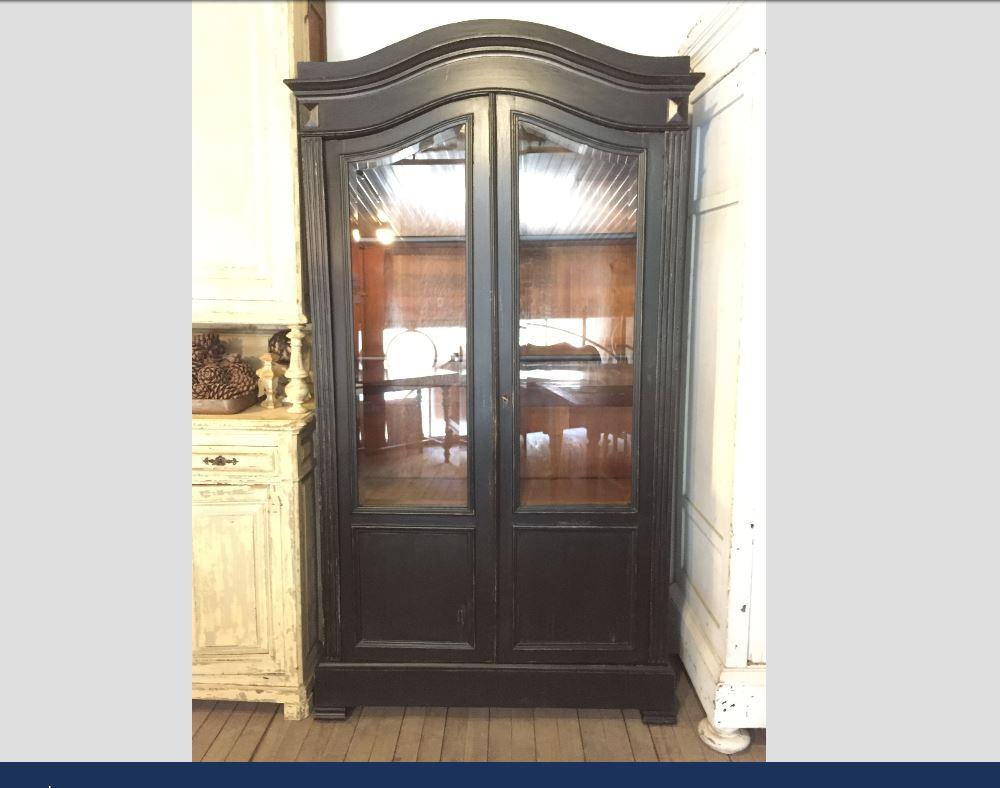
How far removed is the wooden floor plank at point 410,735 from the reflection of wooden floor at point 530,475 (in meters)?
0.54

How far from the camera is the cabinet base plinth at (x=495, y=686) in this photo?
5.14 ft

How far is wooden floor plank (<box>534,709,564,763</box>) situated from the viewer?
1.48 meters

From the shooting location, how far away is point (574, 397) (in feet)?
5.31

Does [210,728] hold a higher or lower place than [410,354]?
lower

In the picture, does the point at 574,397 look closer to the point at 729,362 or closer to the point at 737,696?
the point at 729,362

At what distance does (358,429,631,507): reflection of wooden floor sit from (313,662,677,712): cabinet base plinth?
1.32 ft

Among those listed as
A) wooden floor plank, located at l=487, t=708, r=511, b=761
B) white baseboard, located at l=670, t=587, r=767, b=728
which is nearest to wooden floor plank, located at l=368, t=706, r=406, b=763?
wooden floor plank, located at l=487, t=708, r=511, b=761

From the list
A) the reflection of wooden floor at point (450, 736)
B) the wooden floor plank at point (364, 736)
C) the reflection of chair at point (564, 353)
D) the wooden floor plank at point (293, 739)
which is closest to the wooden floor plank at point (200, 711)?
the reflection of wooden floor at point (450, 736)

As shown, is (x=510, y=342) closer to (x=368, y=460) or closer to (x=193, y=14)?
(x=368, y=460)

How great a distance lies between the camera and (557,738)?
5.02ft

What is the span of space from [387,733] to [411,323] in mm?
986

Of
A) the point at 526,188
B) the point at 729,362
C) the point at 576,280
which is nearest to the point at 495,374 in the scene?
the point at 576,280

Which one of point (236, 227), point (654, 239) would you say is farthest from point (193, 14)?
point (654, 239)

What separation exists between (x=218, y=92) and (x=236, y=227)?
0.30 meters
